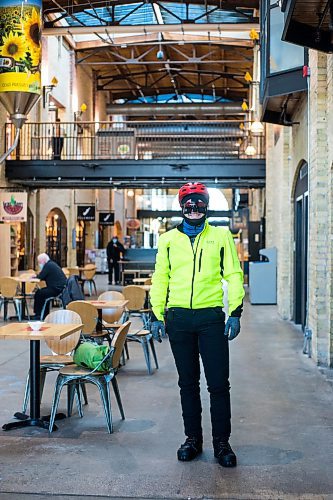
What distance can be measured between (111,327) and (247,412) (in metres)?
2.95

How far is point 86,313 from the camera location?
25.2ft

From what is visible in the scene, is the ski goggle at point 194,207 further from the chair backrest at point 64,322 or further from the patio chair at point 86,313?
the patio chair at point 86,313

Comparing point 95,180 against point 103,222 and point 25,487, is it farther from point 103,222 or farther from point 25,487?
point 25,487

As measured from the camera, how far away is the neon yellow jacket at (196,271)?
4.64 meters

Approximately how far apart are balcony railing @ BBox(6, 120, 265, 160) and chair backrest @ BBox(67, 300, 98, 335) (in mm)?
11570

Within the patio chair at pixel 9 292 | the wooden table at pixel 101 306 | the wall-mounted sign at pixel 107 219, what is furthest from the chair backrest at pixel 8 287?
the wall-mounted sign at pixel 107 219

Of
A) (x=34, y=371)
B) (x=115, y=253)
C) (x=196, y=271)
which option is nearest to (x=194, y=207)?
(x=196, y=271)

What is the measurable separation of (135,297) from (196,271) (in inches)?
232

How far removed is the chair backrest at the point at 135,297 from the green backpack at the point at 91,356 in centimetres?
460

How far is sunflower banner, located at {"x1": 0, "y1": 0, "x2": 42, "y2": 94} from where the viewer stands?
24.0ft

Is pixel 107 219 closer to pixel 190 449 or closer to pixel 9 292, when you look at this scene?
pixel 9 292

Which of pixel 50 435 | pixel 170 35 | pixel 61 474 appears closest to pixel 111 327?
pixel 50 435

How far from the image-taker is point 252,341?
35.3 ft

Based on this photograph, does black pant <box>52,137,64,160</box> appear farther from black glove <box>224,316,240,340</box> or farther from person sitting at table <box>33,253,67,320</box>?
black glove <box>224,316,240,340</box>
